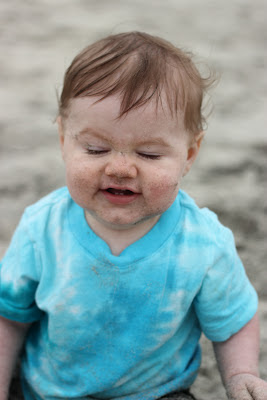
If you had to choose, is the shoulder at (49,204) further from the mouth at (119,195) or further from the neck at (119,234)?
the mouth at (119,195)

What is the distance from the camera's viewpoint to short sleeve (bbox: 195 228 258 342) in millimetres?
1405

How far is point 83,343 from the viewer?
1430 millimetres

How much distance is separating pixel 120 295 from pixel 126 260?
9 centimetres

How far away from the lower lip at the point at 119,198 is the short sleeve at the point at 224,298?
0.98 feet

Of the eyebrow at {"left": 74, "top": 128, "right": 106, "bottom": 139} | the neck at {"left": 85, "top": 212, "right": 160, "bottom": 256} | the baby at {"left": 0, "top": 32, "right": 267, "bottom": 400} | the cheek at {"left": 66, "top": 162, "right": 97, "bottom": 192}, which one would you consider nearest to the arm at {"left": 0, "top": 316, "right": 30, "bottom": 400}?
the baby at {"left": 0, "top": 32, "right": 267, "bottom": 400}

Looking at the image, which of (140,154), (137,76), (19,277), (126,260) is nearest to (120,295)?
(126,260)

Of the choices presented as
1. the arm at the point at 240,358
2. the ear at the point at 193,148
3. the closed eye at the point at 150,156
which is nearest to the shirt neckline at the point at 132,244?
the ear at the point at 193,148

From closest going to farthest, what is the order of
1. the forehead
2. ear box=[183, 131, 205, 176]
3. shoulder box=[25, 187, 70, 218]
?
1. the forehead
2. ear box=[183, 131, 205, 176]
3. shoulder box=[25, 187, 70, 218]

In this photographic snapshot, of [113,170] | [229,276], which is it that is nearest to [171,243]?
[229,276]

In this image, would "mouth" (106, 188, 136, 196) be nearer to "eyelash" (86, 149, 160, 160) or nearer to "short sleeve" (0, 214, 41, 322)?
"eyelash" (86, 149, 160, 160)

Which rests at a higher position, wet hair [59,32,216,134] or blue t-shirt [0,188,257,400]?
wet hair [59,32,216,134]

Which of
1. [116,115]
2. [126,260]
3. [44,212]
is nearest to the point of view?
[116,115]

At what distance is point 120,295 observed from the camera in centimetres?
137

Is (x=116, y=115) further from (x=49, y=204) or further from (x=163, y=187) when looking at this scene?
(x=49, y=204)
